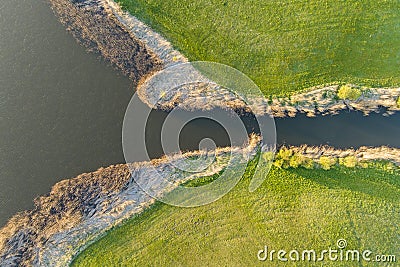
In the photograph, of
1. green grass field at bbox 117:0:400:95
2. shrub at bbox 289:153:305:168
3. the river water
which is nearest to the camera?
shrub at bbox 289:153:305:168

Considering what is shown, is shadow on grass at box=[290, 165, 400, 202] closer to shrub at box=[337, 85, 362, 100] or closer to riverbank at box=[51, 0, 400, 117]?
riverbank at box=[51, 0, 400, 117]

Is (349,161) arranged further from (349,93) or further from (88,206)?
(88,206)

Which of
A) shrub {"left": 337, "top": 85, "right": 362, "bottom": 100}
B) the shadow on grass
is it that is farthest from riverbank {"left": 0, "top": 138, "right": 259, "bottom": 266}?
shrub {"left": 337, "top": 85, "right": 362, "bottom": 100}

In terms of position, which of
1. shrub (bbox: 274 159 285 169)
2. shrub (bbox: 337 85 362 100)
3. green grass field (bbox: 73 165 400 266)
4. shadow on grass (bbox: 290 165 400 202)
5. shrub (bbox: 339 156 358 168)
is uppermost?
shrub (bbox: 337 85 362 100)

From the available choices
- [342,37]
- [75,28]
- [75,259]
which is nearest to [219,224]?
[75,259]

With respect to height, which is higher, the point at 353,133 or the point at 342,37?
the point at 342,37

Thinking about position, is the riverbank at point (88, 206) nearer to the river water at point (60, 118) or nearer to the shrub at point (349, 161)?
the shrub at point (349, 161)

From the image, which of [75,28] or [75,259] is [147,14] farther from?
[75,259]
